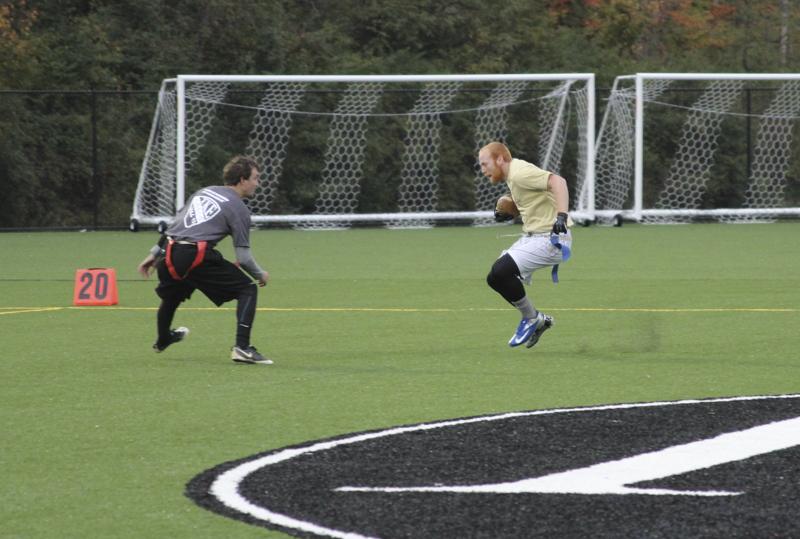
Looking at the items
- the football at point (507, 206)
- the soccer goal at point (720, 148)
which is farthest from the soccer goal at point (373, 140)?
the football at point (507, 206)

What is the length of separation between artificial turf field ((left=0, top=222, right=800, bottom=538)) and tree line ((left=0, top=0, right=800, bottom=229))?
1115cm

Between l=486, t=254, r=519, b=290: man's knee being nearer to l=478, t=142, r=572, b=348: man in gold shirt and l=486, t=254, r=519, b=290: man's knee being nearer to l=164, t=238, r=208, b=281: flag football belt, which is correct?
l=478, t=142, r=572, b=348: man in gold shirt

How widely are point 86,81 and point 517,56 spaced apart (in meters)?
12.7

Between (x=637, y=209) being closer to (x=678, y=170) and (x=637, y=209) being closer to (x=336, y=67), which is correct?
(x=678, y=170)

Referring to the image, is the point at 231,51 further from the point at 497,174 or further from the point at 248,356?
the point at 248,356

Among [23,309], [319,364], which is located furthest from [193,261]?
[23,309]

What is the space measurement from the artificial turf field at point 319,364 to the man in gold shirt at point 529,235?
253 millimetres

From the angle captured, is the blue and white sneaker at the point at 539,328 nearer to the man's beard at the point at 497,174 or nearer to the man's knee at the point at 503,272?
the man's knee at the point at 503,272

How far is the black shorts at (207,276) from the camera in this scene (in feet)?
35.9

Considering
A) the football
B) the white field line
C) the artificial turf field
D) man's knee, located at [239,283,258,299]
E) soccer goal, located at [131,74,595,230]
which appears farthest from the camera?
soccer goal, located at [131,74,595,230]

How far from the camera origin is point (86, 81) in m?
33.0

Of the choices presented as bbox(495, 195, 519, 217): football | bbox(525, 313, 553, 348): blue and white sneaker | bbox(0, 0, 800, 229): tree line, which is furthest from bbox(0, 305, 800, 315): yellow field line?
bbox(0, 0, 800, 229): tree line

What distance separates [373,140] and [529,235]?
21.2 meters

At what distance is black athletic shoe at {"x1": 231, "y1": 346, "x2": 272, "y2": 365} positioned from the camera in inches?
428
